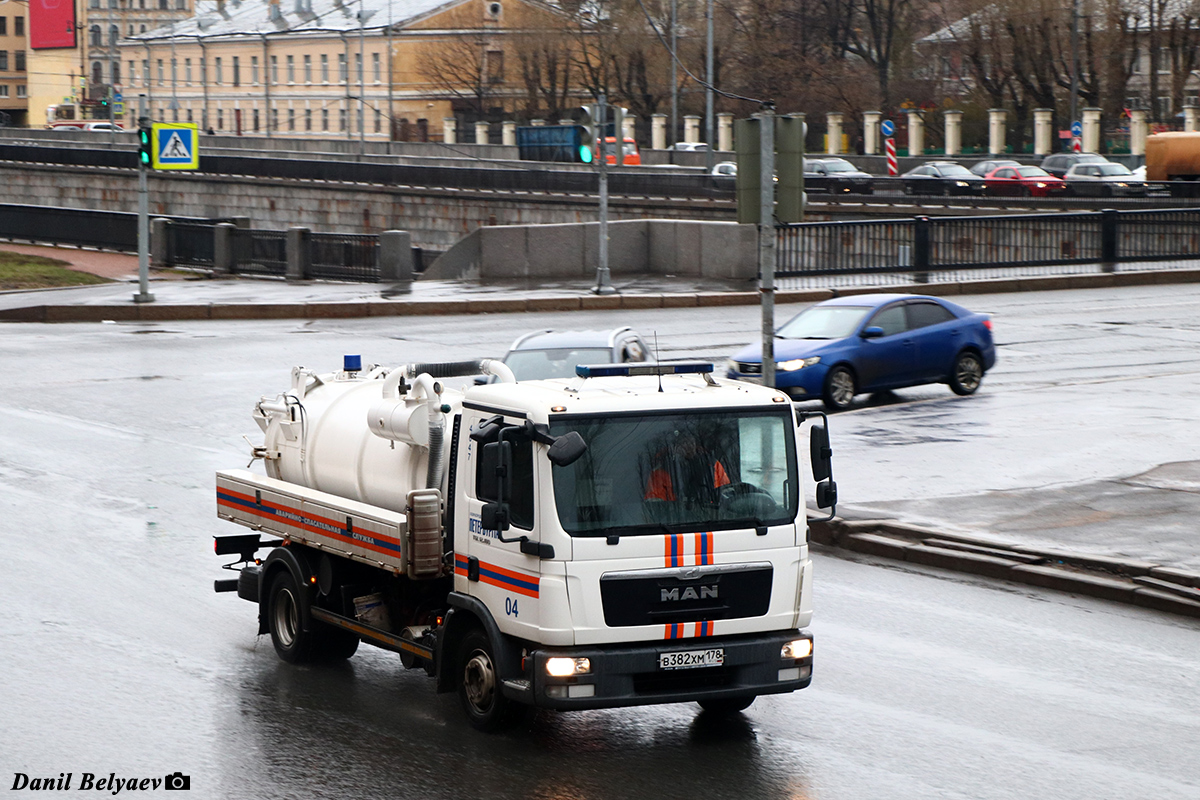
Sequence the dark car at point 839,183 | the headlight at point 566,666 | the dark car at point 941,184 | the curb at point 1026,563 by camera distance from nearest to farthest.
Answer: the headlight at point 566,666, the curb at point 1026,563, the dark car at point 941,184, the dark car at point 839,183

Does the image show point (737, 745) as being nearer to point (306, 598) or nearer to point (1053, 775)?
point (1053, 775)

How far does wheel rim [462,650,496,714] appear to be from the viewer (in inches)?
290

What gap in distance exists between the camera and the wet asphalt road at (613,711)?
22.9 ft

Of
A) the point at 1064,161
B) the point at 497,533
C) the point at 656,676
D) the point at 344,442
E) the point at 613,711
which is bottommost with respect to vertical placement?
the point at 613,711

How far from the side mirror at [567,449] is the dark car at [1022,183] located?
48825mm

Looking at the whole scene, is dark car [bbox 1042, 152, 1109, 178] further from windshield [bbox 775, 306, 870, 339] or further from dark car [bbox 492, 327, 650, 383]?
dark car [bbox 492, 327, 650, 383]

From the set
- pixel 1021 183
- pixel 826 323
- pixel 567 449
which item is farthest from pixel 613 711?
pixel 1021 183

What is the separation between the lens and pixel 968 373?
774 inches

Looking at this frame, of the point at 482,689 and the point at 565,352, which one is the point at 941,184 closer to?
the point at 565,352

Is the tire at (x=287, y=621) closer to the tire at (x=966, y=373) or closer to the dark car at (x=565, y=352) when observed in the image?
the dark car at (x=565, y=352)

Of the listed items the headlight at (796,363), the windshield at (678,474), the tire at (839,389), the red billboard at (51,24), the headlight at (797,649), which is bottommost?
the headlight at (797,649)

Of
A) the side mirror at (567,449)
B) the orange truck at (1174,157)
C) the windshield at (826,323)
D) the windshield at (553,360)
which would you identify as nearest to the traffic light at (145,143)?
the windshield at (826,323)

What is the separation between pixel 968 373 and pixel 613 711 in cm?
1272

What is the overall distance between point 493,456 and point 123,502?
23.4ft
